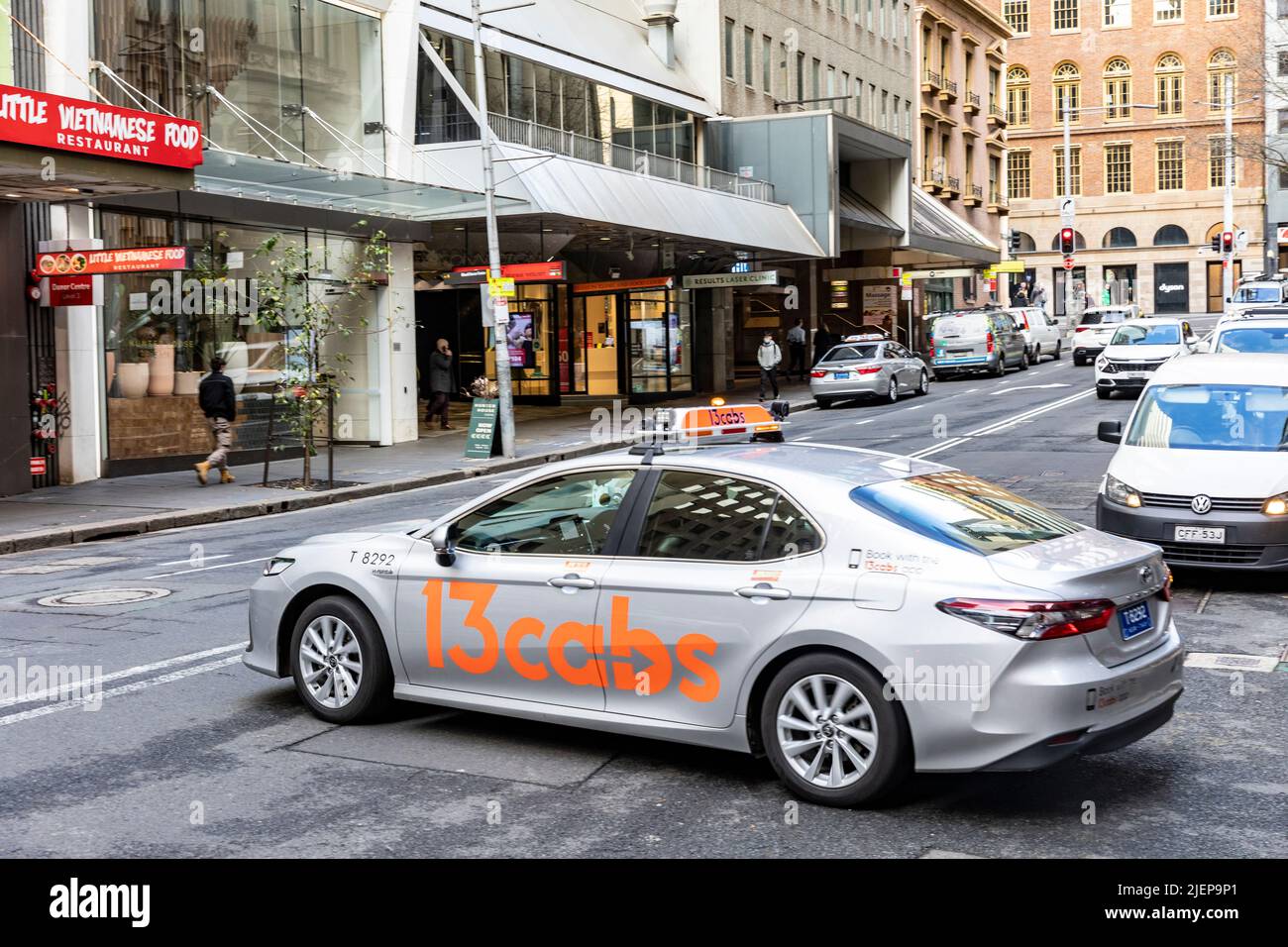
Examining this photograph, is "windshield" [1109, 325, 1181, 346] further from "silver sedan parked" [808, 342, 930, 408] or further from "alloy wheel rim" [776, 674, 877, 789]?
"alloy wheel rim" [776, 674, 877, 789]

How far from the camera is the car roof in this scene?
12711 millimetres

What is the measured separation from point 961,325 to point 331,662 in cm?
3747

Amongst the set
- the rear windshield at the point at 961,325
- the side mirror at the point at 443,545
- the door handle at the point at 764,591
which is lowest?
the door handle at the point at 764,591

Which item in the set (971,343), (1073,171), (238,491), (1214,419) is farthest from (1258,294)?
(1073,171)

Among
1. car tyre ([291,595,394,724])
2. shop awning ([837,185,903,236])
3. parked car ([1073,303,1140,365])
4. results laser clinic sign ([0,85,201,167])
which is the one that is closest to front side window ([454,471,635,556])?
car tyre ([291,595,394,724])

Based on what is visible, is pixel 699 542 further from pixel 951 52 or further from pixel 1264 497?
pixel 951 52

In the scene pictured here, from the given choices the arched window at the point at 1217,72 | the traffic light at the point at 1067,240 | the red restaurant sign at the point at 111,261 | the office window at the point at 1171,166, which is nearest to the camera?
the red restaurant sign at the point at 111,261

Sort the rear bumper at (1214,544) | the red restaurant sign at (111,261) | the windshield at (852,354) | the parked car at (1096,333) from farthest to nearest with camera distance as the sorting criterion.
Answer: the parked car at (1096,333) → the windshield at (852,354) → the red restaurant sign at (111,261) → the rear bumper at (1214,544)

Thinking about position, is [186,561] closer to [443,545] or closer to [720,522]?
[443,545]

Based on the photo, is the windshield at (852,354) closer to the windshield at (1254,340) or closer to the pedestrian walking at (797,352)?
the pedestrian walking at (797,352)

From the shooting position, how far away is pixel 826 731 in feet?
19.3

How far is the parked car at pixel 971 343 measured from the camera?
4244 cm

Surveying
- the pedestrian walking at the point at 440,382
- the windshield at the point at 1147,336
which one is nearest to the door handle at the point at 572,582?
the pedestrian walking at the point at 440,382

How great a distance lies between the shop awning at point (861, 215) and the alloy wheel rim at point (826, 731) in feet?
130
